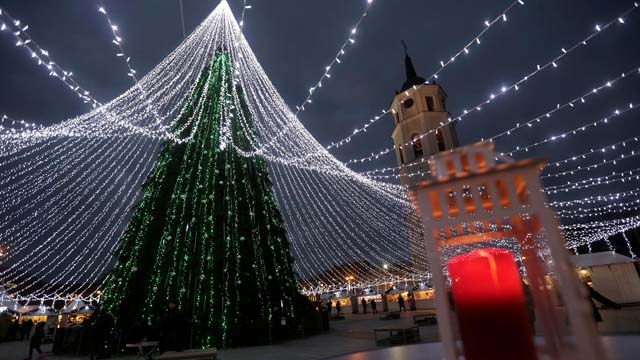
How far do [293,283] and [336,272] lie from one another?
123 ft

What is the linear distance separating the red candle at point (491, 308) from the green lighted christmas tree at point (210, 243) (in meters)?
8.03

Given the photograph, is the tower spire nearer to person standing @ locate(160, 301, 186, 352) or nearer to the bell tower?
the bell tower

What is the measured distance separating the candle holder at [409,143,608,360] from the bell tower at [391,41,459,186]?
27139mm

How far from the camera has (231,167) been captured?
1197 cm

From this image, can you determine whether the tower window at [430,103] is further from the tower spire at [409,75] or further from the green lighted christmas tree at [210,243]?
the green lighted christmas tree at [210,243]

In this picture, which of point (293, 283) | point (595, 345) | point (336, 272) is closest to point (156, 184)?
point (293, 283)

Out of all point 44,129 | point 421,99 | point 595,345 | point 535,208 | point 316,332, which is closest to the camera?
point 595,345

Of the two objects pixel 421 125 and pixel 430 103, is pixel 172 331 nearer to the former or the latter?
pixel 421 125

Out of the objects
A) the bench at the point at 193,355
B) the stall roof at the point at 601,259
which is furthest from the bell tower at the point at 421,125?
the bench at the point at 193,355

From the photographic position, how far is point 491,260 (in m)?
3.26

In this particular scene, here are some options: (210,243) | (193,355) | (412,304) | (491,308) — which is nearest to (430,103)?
(412,304)

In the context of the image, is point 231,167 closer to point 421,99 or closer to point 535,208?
point 535,208

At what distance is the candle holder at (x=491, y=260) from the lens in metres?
2.75

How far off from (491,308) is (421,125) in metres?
29.3
